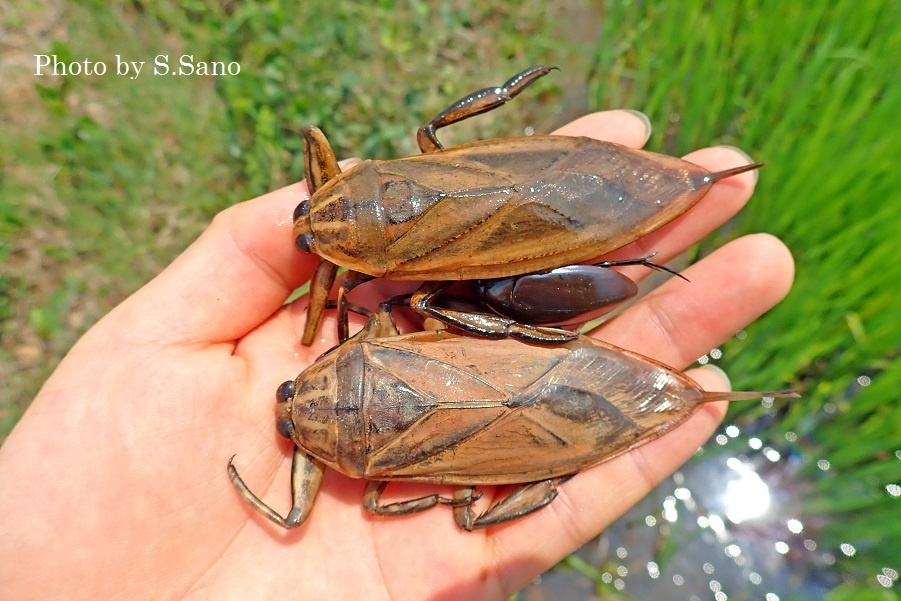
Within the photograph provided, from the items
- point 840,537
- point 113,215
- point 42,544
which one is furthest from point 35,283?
point 840,537

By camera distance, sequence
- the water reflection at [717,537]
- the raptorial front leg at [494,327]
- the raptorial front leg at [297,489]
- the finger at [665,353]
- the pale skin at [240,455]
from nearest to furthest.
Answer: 1. the pale skin at [240,455]
2. the raptorial front leg at [297,489]
3. the raptorial front leg at [494,327]
4. the finger at [665,353]
5. the water reflection at [717,537]

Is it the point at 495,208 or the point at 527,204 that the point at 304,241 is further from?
the point at 527,204

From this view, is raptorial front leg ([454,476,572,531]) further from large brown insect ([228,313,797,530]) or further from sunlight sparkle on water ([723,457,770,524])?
sunlight sparkle on water ([723,457,770,524])

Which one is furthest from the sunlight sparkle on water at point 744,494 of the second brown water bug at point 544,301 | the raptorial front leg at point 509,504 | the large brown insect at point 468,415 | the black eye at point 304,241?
the black eye at point 304,241

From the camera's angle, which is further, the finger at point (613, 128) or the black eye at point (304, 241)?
the finger at point (613, 128)

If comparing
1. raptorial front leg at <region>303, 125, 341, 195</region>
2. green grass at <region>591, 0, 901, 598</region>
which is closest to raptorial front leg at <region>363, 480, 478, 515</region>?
raptorial front leg at <region>303, 125, 341, 195</region>

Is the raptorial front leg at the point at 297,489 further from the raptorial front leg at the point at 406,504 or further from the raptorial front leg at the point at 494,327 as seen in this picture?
the raptorial front leg at the point at 494,327
